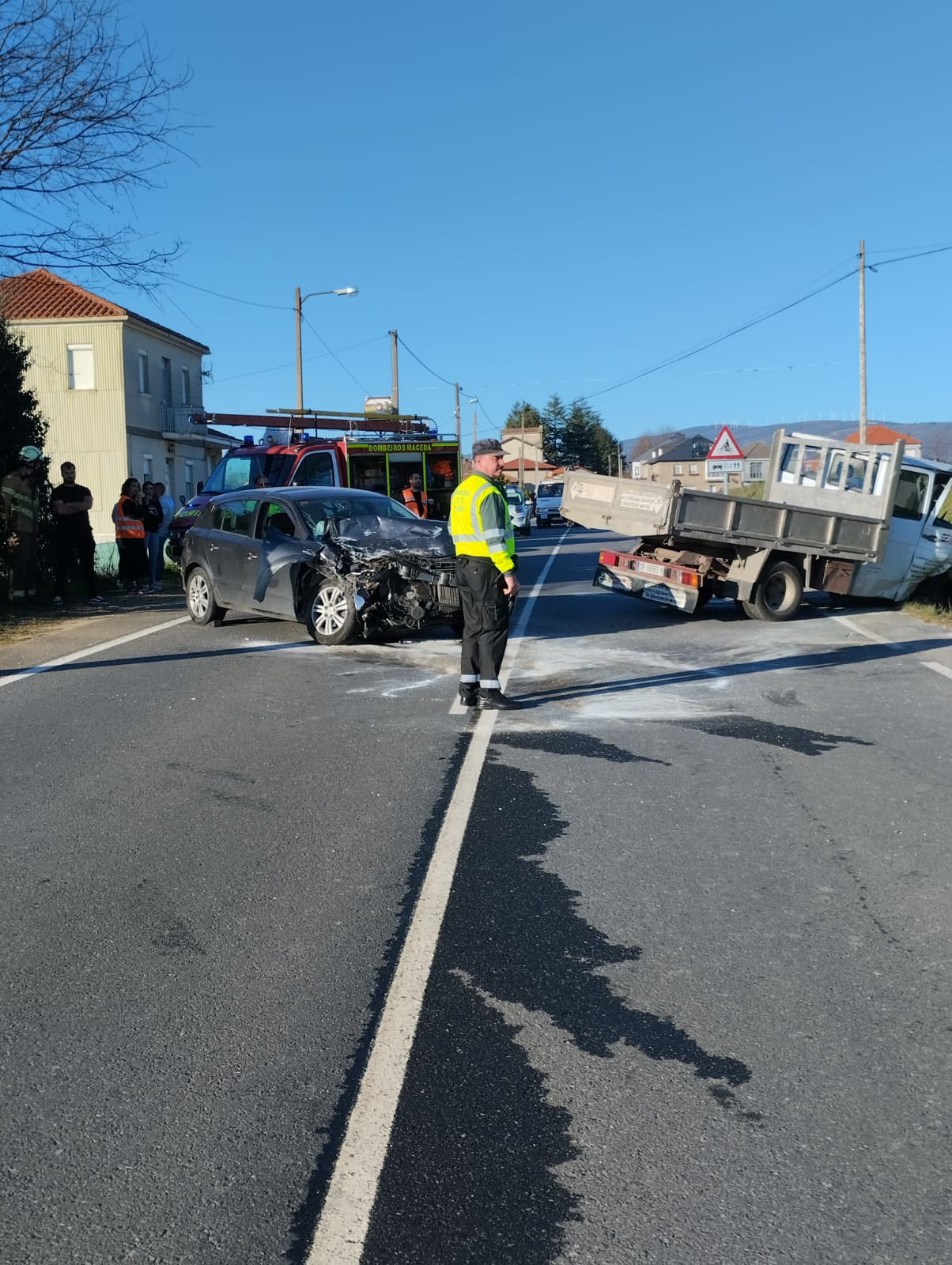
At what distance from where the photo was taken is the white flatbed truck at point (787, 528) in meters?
14.3

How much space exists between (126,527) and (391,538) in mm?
6736

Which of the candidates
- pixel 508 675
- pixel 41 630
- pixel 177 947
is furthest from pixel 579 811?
pixel 41 630

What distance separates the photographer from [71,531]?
52.3 ft

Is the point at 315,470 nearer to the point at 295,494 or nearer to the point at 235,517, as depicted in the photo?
the point at 235,517

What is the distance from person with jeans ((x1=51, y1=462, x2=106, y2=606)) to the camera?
15688mm

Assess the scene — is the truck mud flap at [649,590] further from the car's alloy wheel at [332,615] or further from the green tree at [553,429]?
the green tree at [553,429]

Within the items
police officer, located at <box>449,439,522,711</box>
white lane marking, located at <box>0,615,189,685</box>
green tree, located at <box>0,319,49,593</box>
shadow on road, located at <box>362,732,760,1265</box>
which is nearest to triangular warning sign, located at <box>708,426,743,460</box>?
green tree, located at <box>0,319,49,593</box>

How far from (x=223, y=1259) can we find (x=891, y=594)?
1454 centimetres

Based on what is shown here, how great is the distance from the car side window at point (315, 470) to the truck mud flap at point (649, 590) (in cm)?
658

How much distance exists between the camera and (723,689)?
32.5 feet

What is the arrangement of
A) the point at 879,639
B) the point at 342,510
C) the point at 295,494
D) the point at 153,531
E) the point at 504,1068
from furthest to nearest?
1. the point at 153,531
2. the point at 295,494
3. the point at 879,639
4. the point at 342,510
5. the point at 504,1068

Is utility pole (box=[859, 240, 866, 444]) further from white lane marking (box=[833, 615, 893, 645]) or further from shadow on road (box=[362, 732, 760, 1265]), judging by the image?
shadow on road (box=[362, 732, 760, 1265])

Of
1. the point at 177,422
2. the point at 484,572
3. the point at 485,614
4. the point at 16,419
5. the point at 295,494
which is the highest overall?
the point at 177,422

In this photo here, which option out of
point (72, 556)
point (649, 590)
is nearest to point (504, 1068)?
point (649, 590)
